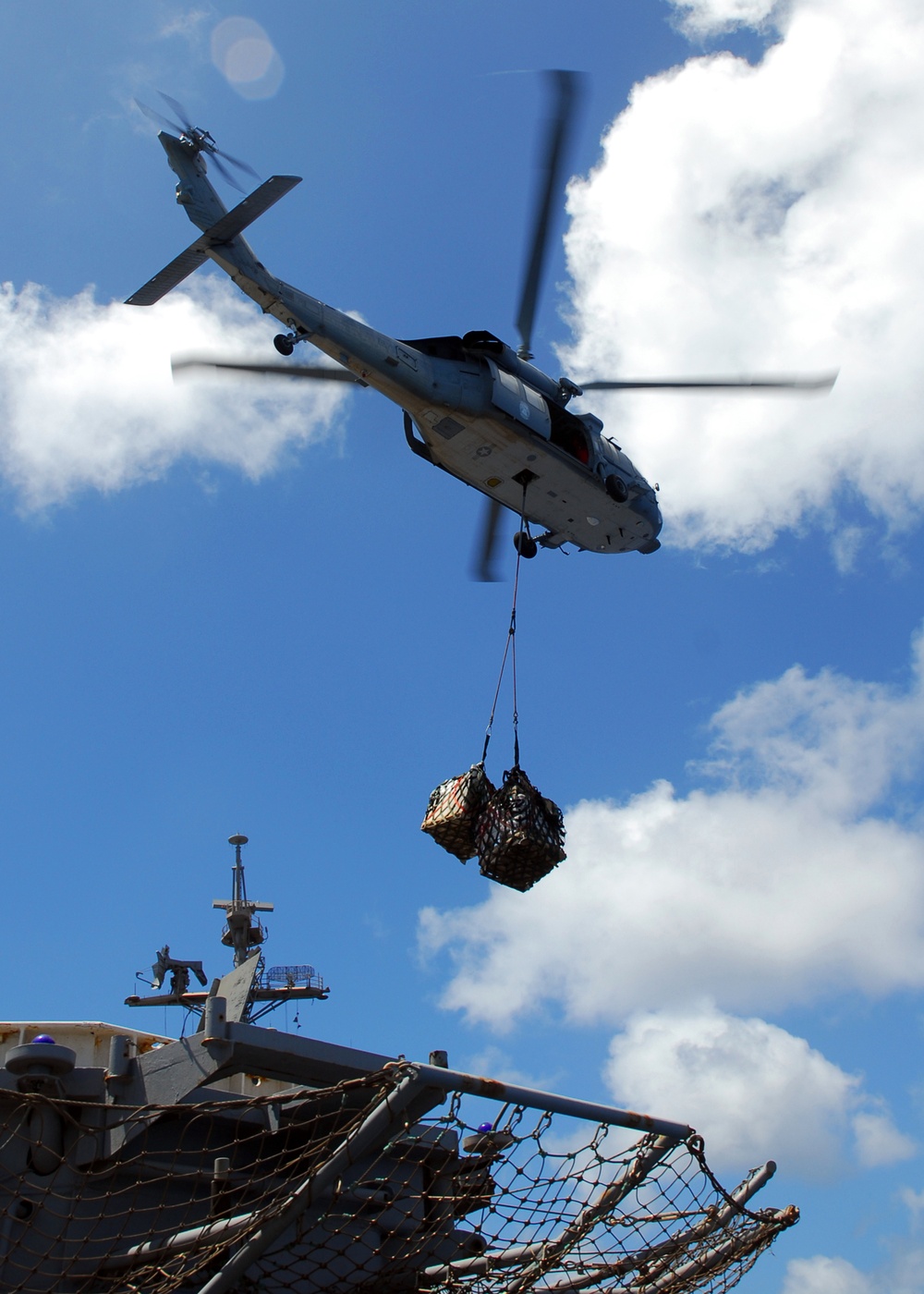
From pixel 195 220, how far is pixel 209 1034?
12283mm

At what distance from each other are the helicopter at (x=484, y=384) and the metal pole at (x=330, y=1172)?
33.2 ft

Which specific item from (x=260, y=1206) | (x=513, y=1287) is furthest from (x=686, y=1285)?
(x=260, y=1206)

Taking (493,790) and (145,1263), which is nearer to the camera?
(145,1263)

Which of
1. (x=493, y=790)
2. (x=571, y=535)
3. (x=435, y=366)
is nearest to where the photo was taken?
(x=493, y=790)

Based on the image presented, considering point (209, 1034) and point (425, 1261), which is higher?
point (209, 1034)

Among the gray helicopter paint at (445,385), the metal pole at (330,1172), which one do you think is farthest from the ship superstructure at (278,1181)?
the gray helicopter paint at (445,385)

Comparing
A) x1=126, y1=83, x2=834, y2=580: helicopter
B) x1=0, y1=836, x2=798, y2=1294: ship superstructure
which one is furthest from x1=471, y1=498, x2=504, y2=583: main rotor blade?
x1=0, y1=836, x2=798, y2=1294: ship superstructure

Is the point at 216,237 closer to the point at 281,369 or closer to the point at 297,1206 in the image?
the point at 281,369

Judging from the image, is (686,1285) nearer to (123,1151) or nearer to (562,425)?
(123,1151)

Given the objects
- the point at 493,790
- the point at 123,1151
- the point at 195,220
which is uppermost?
the point at 195,220

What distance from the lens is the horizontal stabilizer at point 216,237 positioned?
14891 millimetres

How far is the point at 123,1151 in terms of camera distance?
7.00 m

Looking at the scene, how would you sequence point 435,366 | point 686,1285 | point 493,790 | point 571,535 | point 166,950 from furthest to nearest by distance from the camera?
1. point 166,950
2. point 571,535
3. point 435,366
4. point 493,790
5. point 686,1285

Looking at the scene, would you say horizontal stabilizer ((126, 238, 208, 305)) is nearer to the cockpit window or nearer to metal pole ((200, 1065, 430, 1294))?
the cockpit window
